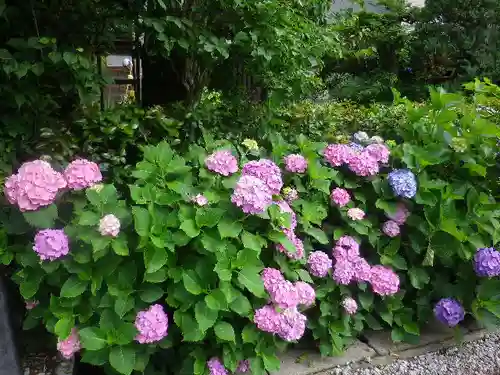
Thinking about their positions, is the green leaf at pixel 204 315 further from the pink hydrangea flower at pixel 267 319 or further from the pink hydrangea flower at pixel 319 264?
the pink hydrangea flower at pixel 319 264

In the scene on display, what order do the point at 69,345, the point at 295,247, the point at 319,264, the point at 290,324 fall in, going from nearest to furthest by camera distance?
the point at 69,345 → the point at 290,324 → the point at 295,247 → the point at 319,264

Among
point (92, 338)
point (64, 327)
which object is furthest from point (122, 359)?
point (64, 327)

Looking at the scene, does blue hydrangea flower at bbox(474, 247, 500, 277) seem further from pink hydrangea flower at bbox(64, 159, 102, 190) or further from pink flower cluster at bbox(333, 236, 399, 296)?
pink hydrangea flower at bbox(64, 159, 102, 190)

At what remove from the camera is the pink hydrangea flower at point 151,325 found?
1.74 meters

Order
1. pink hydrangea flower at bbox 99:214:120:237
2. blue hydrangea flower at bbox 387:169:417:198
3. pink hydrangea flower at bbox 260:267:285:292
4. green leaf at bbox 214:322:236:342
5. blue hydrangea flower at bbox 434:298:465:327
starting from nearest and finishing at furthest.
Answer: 1. pink hydrangea flower at bbox 99:214:120:237
2. green leaf at bbox 214:322:236:342
3. pink hydrangea flower at bbox 260:267:285:292
4. blue hydrangea flower at bbox 387:169:417:198
5. blue hydrangea flower at bbox 434:298:465:327

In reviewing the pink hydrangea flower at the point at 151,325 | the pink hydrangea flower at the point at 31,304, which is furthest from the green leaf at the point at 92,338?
the pink hydrangea flower at the point at 31,304

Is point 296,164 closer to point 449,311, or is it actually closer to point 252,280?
point 252,280

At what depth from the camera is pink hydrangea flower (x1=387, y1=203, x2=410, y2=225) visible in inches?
91.0

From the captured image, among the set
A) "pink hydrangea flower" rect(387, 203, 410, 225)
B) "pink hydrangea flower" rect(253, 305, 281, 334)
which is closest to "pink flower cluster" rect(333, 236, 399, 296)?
"pink hydrangea flower" rect(387, 203, 410, 225)

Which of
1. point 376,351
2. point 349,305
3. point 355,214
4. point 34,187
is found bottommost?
point 376,351

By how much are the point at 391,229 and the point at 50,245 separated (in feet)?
4.82

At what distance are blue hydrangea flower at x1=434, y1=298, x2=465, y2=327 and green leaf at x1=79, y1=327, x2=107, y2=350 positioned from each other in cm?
155

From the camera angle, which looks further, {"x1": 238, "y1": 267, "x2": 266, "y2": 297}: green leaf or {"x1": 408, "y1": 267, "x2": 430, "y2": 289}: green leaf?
{"x1": 408, "y1": 267, "x2": 430, "y2": 289}: green leaf

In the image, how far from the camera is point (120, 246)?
170cm
